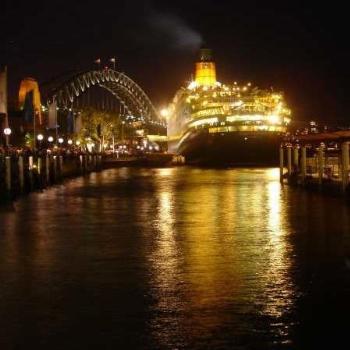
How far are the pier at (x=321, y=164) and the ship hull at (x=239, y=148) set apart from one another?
→ 1863 inches

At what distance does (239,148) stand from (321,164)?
6136cm

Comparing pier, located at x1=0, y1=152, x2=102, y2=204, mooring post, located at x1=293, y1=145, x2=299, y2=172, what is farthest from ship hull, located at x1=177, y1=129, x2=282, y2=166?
mooring post, located at x1=293, y1=145, x2=299, y2=172

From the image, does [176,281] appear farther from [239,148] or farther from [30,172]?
[239,148]

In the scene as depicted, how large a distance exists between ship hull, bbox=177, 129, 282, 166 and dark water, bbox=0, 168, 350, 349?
72.9m

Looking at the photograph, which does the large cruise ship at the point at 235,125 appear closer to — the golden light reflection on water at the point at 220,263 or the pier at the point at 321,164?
the pier at the point at 321,164

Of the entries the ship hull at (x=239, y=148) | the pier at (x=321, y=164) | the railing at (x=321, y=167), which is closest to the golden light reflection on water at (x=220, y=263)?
the railing at (x=321, y=167)

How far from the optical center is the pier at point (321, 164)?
3241cm

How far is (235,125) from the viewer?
98.9 m

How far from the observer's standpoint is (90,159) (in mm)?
80938

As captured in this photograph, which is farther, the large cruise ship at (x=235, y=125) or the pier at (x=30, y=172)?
the large cruise ship at (x=235, y=125)

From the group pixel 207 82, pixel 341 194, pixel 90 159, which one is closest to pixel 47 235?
pixel 341 194

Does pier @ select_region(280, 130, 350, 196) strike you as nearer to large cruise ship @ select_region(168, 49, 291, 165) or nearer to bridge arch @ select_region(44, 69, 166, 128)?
large cruise ship @ select_region(168, 49, 291, 165)

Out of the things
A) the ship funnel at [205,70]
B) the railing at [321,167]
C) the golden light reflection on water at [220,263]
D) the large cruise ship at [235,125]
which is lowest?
the golden light reflection on water at [220,263]

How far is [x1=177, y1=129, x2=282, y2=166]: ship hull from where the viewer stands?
319 feet
